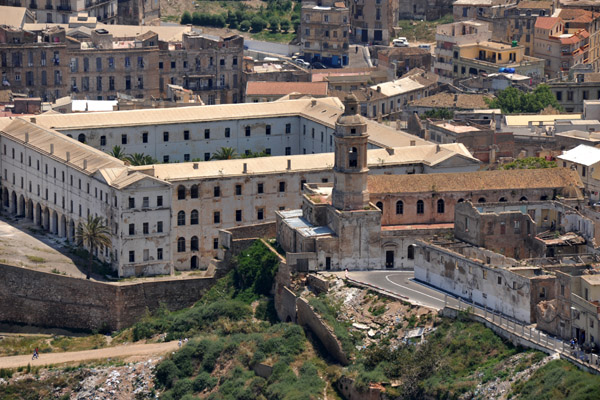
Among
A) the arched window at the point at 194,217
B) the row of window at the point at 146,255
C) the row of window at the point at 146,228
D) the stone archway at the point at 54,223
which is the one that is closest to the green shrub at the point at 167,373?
the row of window at the point at 146,255

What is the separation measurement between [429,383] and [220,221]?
121 ft

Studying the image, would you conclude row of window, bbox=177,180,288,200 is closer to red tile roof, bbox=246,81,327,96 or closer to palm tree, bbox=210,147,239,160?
palm tree, bbox=210,147,239,160

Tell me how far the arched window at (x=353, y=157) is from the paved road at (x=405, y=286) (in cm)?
728

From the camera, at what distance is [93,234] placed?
14238 centimetres

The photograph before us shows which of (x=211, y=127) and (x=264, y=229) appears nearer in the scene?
(x=264, y=229)

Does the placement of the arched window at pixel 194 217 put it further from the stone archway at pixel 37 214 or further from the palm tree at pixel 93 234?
the stone archway at pixel 37 214

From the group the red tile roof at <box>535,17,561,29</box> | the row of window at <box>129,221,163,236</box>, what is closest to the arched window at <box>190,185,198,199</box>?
the row of window at <box>129,221,163,236</box>

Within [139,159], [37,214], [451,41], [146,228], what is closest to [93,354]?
[146,228]

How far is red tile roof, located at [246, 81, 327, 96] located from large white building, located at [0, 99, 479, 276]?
17533 millimetres

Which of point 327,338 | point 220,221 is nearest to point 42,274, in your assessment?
point 220,221

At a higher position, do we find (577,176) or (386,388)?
(577,176)

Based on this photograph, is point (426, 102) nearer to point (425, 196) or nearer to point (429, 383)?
point (425, 196)

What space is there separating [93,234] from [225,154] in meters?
20.9

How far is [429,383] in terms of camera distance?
4547 inches
